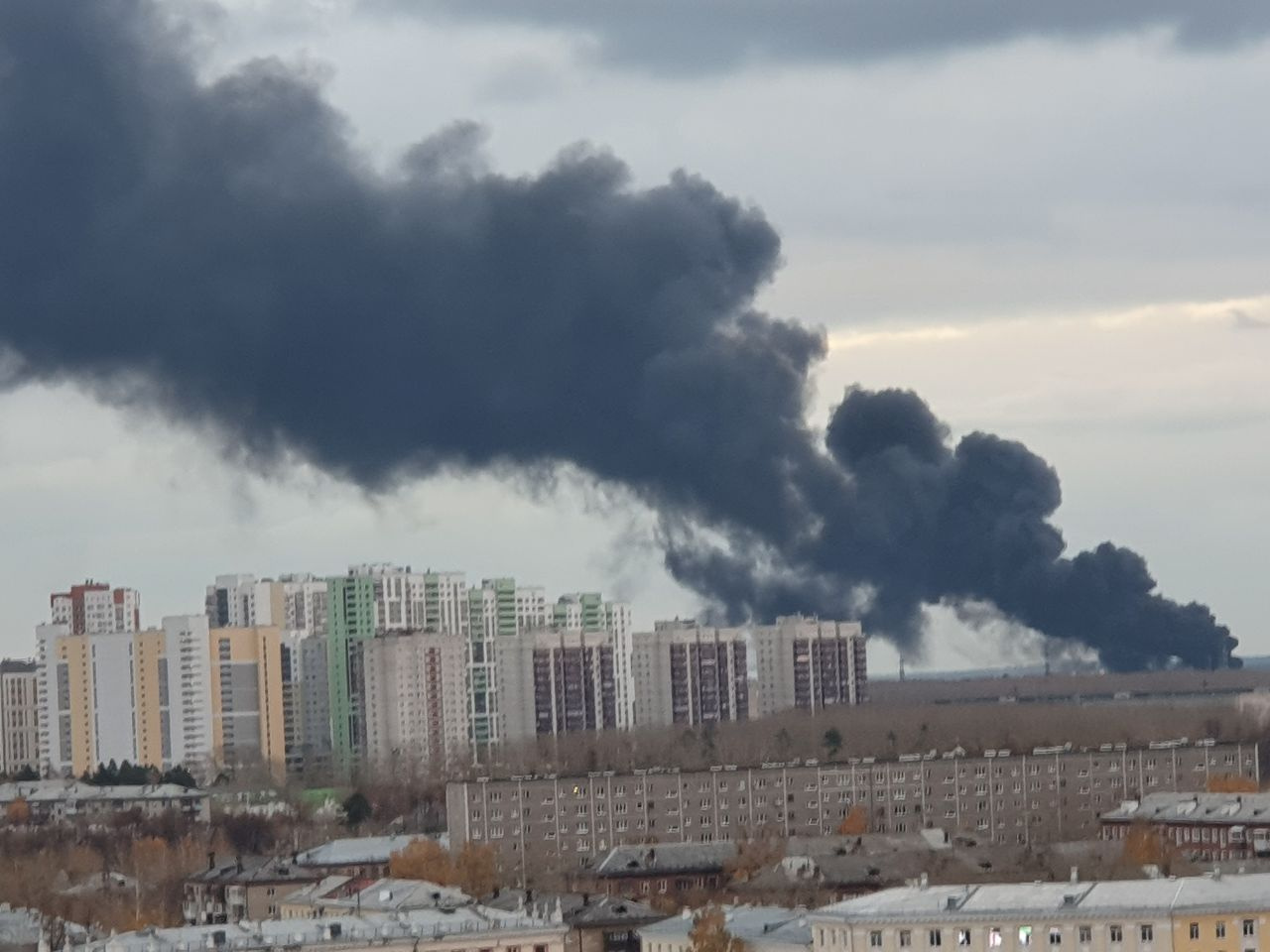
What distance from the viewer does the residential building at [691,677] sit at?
60031mm

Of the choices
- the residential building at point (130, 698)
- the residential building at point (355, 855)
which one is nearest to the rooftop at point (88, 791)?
the residential building at point (130, 698)

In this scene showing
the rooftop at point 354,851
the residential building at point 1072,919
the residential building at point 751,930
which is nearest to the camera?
the residential building at point 1072,919

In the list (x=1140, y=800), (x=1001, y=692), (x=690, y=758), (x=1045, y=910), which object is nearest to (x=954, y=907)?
(x=1045, y=910)

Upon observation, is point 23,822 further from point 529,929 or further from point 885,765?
point 529,929

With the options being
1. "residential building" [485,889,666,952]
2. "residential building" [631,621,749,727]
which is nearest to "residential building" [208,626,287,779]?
"residential building" [631,621,749,727]

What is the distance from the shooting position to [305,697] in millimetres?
59375

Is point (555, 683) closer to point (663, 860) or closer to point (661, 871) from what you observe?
point (663, 860)

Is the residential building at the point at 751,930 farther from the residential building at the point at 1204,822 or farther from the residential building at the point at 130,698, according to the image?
the residential building at the point at 130,698

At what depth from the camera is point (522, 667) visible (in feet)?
192

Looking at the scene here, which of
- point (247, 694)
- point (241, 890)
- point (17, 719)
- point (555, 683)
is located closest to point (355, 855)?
point (241, 890)

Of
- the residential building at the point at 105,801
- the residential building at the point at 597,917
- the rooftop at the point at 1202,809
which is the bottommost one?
the residential building at the point at 597,917

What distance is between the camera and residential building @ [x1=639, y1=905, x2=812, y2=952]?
878 inches

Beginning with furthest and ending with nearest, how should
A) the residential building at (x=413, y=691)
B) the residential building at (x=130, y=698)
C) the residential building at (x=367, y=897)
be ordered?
the residential building at (x=130, y=698)
the residential building at (x=413, y=691)
the residential building at (x=367, y=897)

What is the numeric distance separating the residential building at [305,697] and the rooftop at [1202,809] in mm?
23554
